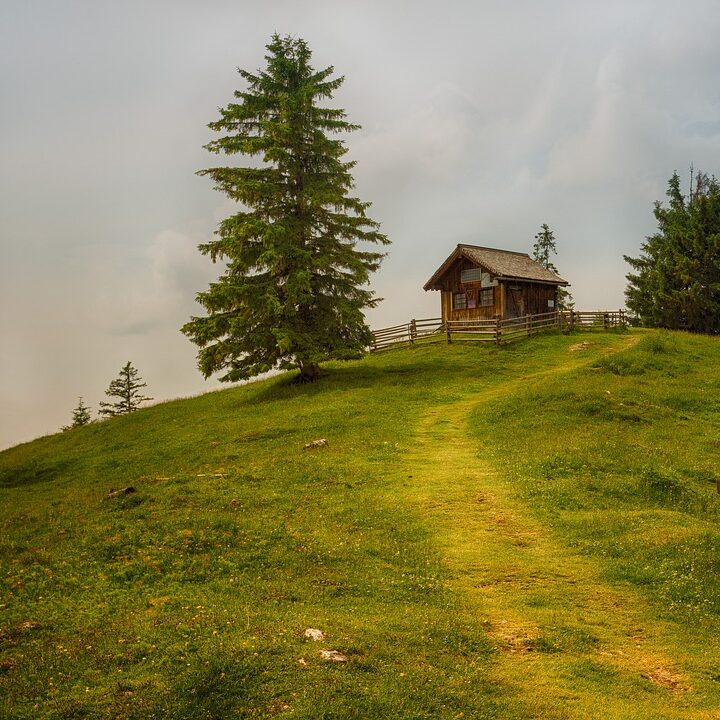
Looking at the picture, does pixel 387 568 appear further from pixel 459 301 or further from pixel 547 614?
pixel 459 301

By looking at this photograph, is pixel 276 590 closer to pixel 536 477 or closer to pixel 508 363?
pixel 536 477

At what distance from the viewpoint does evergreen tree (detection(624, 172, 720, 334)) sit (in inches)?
2142

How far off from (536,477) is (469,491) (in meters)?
2.38

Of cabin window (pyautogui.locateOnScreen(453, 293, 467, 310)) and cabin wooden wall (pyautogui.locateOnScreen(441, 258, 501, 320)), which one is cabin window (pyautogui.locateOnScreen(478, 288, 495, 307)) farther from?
cabin window (pyautogui.locateOnScreen(453, 293, 467, 310))

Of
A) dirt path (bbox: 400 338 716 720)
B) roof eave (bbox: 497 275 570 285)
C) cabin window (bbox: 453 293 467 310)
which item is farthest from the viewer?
cabin window (bbox: 453 293 467 310)

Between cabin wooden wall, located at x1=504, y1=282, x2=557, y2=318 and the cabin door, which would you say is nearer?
the cabin door

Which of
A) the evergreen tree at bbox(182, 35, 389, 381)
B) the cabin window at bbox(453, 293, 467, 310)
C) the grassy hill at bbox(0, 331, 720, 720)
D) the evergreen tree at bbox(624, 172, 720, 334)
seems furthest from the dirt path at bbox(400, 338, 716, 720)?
the evergreen tree at bbox(624, 172, 720, 334)

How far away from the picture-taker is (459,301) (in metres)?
52.1

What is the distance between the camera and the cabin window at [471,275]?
50.3 m

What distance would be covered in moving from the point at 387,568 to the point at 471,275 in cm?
3999

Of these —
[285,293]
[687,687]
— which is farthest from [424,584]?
[285,293]

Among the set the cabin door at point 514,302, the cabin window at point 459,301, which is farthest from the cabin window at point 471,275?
the cabin door at point 514,302

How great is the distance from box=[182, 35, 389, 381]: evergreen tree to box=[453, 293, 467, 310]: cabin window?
1689 centimetres

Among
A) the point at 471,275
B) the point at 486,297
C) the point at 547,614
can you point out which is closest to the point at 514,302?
the point at 486,297
